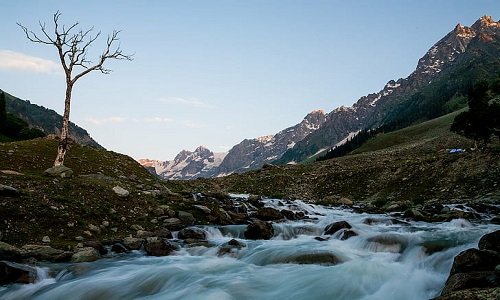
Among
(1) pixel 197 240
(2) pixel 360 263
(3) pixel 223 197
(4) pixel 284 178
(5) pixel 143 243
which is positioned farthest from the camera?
(4) pixel 284 178

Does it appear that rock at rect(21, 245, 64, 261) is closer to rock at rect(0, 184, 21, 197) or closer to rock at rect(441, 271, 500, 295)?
rock at rect(0, 184, 21, 197)

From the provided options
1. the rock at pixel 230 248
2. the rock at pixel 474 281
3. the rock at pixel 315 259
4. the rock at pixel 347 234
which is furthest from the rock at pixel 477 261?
the rock at pixel 230 248

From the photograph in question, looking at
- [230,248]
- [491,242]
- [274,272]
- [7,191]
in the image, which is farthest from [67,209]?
[491,242]

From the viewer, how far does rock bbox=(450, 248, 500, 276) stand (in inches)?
352

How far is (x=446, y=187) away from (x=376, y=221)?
42.0 feet

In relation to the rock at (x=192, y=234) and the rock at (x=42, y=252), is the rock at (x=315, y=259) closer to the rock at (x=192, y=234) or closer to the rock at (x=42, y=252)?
the rock at (x=192, y=234)

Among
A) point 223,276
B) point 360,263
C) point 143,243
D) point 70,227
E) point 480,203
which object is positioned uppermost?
point 70,227

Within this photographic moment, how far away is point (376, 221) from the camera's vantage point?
2152 cm

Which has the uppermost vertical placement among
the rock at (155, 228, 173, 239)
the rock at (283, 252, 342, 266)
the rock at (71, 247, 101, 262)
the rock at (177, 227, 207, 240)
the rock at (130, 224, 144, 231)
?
the rock at (130, 224, 144, 231)

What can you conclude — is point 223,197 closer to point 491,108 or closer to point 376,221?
point 376,221

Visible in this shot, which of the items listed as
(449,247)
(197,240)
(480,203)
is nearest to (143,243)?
(197,240)

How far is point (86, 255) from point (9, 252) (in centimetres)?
227

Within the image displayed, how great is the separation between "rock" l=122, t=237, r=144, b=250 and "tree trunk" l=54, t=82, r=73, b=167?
39.7ft

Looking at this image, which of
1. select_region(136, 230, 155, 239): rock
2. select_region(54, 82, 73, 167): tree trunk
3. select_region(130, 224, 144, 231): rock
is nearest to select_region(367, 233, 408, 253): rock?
select_region(136, 230, 155, 239): rock
